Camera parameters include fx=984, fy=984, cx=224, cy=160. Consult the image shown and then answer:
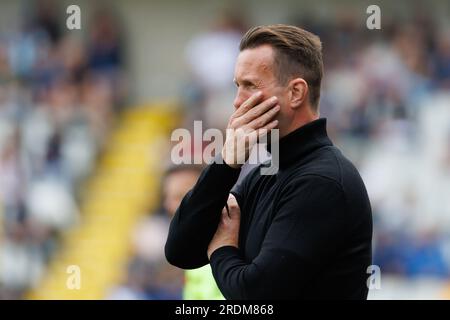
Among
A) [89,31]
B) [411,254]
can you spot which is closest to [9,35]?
[89,31]

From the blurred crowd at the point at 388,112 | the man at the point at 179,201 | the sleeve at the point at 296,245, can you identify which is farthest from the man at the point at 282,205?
the blurred crowd at the point at 388,112

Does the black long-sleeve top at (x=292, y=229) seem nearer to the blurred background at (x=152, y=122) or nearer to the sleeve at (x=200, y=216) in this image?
the sleeve at (x=200, y=216)

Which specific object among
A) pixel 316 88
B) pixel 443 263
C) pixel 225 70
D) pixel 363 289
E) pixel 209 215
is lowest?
pixel 443 263

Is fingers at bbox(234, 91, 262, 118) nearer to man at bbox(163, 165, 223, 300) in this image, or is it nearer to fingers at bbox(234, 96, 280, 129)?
fingers at bbox(234, 96, 280, 129)

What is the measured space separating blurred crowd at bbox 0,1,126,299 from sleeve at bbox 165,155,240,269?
7321 mm

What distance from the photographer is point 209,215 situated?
3.05 metres

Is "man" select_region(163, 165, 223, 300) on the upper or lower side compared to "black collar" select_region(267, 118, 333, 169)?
lower

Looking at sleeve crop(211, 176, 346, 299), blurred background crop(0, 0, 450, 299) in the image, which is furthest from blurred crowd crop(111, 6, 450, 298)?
sleeve crop(211, 176, 346, 299)

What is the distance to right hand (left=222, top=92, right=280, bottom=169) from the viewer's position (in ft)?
9.71

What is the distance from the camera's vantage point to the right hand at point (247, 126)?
2959 millimetres

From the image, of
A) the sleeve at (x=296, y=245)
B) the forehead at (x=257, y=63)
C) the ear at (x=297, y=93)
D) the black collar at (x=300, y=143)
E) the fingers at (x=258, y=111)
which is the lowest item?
the sleeve at (x=296, y=245)
